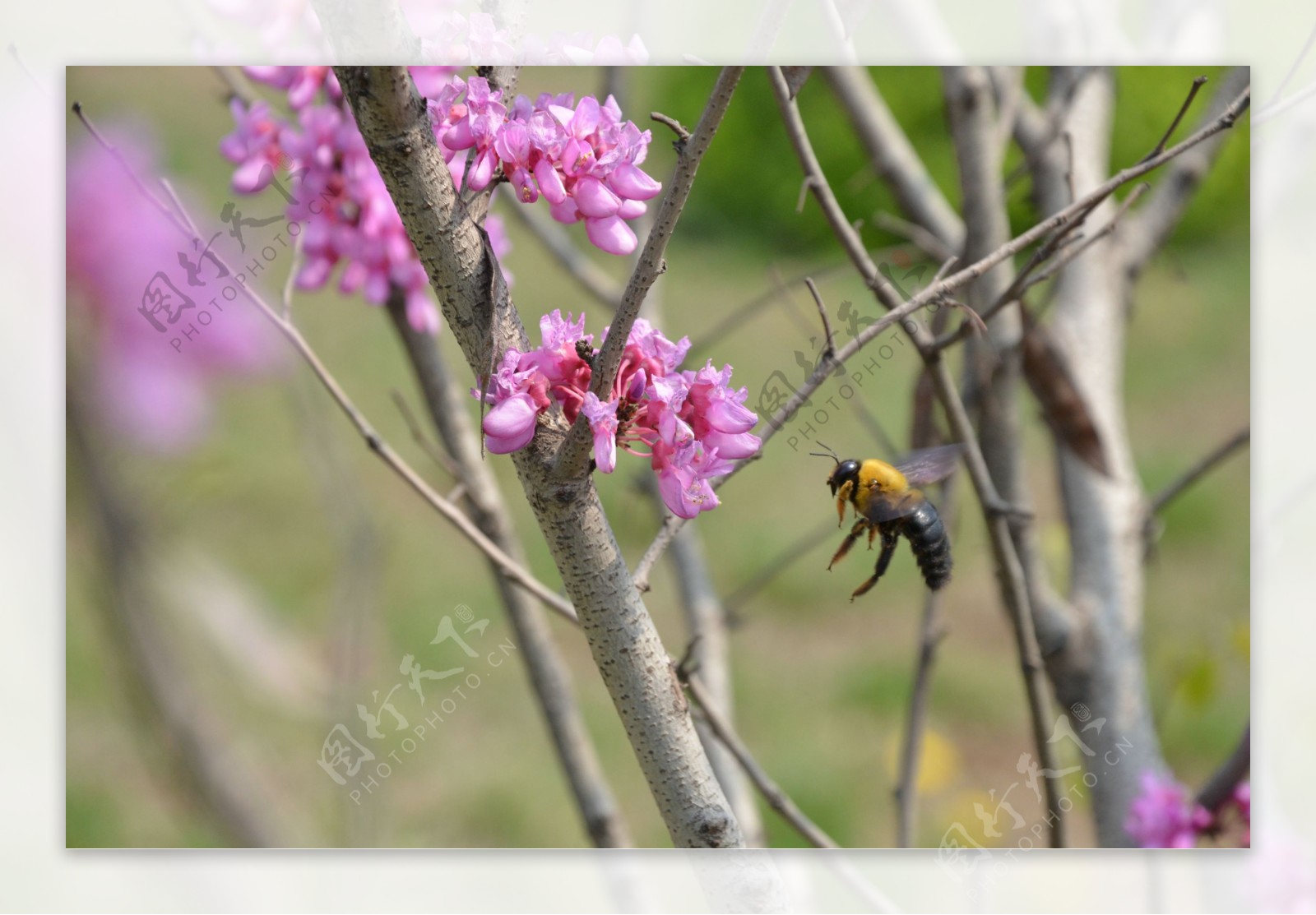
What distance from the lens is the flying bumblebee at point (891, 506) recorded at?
775mm

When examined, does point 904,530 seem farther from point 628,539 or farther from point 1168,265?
point 1168,265

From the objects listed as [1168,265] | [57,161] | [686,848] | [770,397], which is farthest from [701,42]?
[686,848]

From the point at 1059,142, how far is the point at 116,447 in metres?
0.91

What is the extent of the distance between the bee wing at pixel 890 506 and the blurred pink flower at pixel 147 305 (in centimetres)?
50

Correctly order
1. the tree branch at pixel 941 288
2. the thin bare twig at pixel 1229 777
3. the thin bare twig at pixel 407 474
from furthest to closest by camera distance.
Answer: the thin bare twig at pixel 1229 777
the thin bare twig at pixel 407 474
the tree branch at pixel 941 288

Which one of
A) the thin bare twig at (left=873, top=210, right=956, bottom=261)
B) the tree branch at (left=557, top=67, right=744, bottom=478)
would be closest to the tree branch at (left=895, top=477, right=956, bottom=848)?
the thin bare twig at (left=873, top=210, right=956, bottom=261)

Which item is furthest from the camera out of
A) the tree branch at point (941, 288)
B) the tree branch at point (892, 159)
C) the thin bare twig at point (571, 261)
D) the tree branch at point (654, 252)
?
the thin bare twig at point (571, 261)

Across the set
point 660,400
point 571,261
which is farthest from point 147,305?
point 660,400

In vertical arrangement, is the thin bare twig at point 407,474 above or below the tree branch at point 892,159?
below

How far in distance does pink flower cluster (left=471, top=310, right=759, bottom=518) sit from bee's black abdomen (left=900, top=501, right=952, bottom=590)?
10.8 inches

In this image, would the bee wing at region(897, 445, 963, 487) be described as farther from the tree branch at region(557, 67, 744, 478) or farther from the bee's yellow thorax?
the tree branch at region(557, 67, 744, 478)

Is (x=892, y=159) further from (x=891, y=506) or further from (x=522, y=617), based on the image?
(x=522, y=617)

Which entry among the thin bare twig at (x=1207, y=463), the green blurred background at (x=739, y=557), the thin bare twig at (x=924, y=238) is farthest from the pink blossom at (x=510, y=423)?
the thin bare twig at (x=1207, y=463)

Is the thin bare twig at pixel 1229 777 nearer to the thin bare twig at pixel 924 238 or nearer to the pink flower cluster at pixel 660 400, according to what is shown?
the thin bare twig at pixel 924 238
